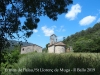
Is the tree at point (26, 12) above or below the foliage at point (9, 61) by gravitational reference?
above

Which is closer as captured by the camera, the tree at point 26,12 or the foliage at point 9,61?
the tree at point 26,12

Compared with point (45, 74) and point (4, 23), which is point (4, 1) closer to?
point (4, 23)

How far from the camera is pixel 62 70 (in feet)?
20.4

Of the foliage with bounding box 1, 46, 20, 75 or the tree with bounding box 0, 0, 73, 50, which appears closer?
the tree with bounding box 0, 0, 73, 50

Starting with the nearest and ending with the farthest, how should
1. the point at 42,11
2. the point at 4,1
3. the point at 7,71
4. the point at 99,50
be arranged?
1. the point at 4,1
2. the point at 42,11
3. the point at 7,71
4. the point at 99,50

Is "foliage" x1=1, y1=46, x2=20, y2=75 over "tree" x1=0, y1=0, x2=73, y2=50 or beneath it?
beneath

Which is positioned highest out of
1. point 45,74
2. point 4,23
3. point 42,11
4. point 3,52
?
A: point 42,11

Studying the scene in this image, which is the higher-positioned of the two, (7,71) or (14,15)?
(14,15)

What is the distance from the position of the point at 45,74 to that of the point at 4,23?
8.03ft

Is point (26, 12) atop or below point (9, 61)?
atop

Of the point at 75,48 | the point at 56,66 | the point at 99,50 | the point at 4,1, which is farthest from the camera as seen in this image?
the point at 75,48

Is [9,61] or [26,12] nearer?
[26,12]

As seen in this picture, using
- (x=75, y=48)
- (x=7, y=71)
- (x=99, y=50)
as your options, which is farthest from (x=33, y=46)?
(x=7, y=71)

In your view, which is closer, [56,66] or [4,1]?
[4,1]
